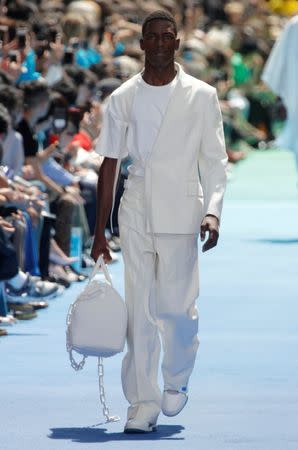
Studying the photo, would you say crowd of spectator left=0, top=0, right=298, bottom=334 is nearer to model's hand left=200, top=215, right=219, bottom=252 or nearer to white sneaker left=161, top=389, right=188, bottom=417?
model's hand left=200, top=215, right=219, bottom=252

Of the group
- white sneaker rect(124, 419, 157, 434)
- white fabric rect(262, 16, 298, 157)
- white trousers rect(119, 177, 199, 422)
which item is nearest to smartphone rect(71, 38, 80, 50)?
white fabric rect(262, 16, 298, 157)

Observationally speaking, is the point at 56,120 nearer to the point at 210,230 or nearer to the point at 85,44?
the point at 85,44

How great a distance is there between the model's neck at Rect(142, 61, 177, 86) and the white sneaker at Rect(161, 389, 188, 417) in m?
1.12

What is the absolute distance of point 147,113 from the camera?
7164 mm

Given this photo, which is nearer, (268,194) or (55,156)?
(55,156)

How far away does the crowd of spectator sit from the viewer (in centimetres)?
1110

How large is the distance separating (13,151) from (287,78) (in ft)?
21.1

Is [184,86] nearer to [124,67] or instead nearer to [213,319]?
[213,319]

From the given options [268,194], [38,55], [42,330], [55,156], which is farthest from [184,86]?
[268,194]

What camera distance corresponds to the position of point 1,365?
9.02 m

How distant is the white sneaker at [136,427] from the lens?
7104 mm

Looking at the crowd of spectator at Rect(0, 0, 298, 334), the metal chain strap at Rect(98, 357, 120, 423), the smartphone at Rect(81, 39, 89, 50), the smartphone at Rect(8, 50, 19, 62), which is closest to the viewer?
the metal chain strap at Rect(98, 357, 120, 423)

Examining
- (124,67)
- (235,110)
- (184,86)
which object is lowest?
(235,110)

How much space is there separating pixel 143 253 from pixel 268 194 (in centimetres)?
1354
